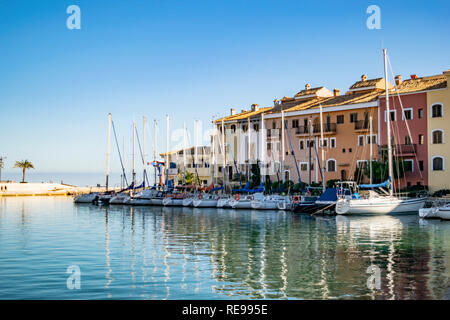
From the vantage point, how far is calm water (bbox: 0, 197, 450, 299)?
13320 millimetres

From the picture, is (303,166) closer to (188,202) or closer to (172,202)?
(188,202)

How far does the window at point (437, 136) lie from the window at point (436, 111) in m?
1.50

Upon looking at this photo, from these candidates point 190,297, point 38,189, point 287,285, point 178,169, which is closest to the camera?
point 190,297

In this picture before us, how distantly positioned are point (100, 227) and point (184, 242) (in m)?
11.0

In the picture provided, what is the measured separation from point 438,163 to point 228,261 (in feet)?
118

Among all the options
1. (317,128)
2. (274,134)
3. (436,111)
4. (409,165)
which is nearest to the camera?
(436,111)

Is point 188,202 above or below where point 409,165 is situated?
below

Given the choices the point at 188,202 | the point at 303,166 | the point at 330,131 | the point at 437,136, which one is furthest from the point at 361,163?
the point at 188,202

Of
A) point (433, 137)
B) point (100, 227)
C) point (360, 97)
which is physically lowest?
point (100, 227)

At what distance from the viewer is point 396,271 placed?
15750mm

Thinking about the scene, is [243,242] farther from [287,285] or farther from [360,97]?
[360,97]

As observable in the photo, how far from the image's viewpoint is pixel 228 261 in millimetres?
18312

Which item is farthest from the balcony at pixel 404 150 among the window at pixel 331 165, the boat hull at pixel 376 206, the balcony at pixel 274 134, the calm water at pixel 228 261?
the calm water at pixel 228 261

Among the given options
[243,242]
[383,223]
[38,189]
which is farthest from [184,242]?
[38,189]
